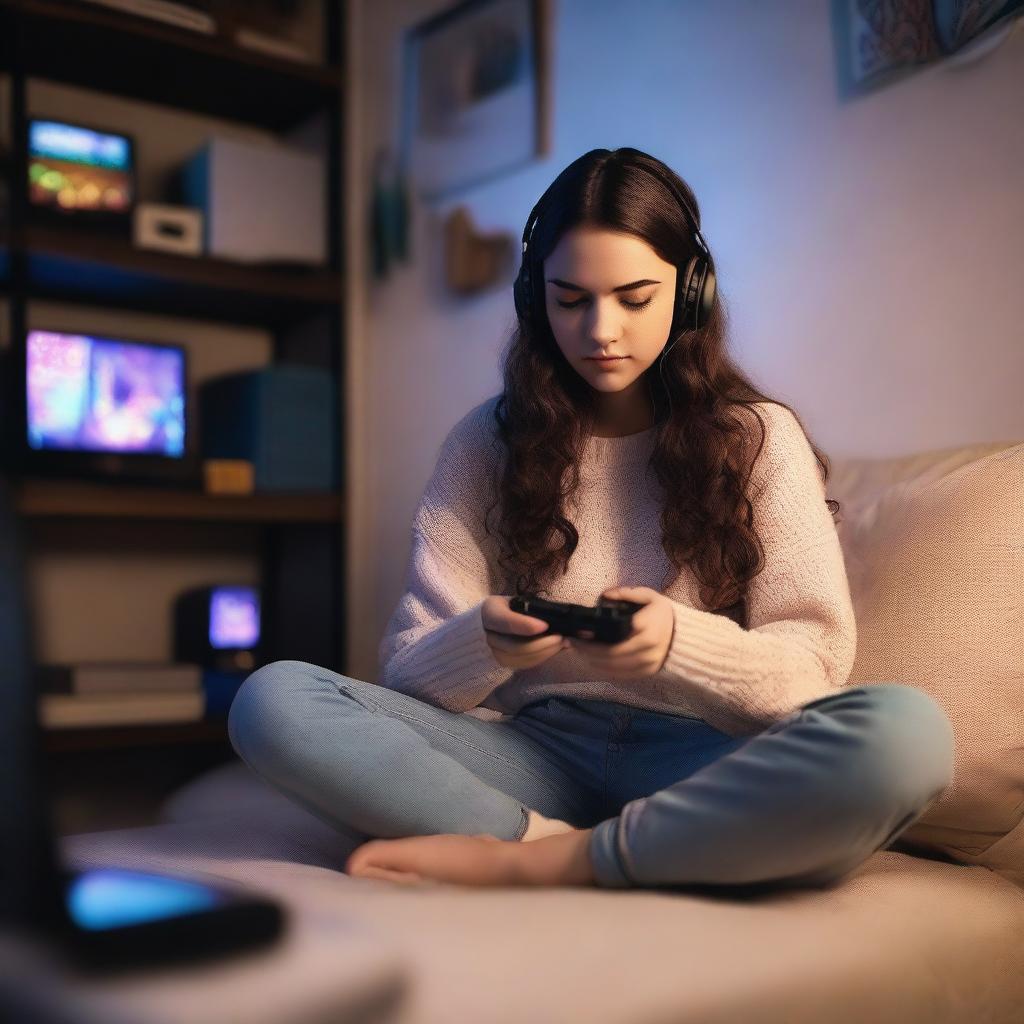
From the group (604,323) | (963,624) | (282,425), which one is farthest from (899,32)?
(282,425)

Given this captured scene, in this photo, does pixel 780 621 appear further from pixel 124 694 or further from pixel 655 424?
pixel 124 694

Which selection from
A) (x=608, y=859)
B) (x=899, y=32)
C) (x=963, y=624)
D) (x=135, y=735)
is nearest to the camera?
(x=608, y=859)

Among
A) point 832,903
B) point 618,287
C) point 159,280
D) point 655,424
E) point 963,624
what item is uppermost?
point 159,280

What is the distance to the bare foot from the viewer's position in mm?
854

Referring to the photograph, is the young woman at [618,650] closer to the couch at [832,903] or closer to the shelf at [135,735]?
the couch at [832,903]

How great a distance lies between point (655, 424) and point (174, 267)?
128 cm

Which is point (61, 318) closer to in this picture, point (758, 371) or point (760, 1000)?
point (758, 371)

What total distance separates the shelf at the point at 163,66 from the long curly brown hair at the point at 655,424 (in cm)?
130

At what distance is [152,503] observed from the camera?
6.78 feet

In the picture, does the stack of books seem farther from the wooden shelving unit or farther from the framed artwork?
the framed artwork

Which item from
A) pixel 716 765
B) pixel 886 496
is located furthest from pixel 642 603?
pixel 886 496

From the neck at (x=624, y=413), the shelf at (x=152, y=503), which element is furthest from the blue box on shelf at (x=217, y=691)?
the neck at (x=624, y=413)

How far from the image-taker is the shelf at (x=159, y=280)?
6.64 feet

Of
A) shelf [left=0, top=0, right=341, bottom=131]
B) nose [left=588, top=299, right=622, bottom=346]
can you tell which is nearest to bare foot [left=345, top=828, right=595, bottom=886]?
nose [left=588, top=299, right=622, bottom=346]
